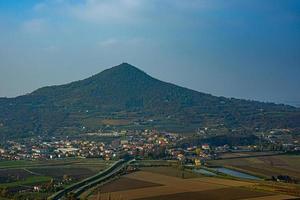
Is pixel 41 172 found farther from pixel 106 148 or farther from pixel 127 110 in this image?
pixel 127 110

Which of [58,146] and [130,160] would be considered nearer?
[130,160]

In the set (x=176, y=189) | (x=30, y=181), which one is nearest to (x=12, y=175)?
(x=30, y=181)

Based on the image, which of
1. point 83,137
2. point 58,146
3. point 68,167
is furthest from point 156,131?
point 68,167

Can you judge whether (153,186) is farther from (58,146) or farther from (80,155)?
(58,146)

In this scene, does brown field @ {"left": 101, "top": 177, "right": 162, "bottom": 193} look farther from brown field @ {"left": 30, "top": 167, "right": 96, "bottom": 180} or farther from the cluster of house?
the cluster of house

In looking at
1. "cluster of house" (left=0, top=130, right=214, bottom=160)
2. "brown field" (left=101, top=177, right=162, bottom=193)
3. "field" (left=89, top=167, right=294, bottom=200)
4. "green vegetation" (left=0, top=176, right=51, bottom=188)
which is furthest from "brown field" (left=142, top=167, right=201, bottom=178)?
"cluster of house" (left=0, top=130, right=214, bottom=160)
